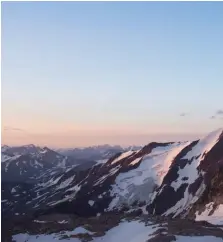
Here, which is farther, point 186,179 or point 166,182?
point 166,182

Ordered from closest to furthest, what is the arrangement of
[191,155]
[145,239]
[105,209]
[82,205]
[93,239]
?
[145,239] < [93,239] < [105,209] < [82,205] < [191,155]

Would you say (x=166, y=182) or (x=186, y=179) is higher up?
(x=186, y=179)

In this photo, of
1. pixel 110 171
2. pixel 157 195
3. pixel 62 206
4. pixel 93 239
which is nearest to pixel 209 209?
pixel 93 239

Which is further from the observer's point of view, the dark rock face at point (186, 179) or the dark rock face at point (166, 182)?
the dark rock face at point (186, 179)

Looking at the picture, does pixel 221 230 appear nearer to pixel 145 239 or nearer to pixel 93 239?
pixel 145 239

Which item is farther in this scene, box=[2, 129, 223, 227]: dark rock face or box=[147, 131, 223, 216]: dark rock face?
box=[147, 131, 223, 216]: dark rock face

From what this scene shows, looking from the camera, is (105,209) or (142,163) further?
(142,163)

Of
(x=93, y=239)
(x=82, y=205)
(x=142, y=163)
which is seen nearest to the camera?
(x=93, y=239)

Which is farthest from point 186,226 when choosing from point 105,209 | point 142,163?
point 142,163

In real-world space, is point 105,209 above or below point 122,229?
below
